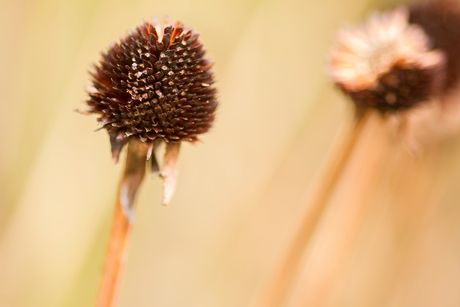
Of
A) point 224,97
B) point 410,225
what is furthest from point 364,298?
point 224,97

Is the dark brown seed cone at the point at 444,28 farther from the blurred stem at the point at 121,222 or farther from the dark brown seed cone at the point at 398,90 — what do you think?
the blurred stem at the point at 121,222

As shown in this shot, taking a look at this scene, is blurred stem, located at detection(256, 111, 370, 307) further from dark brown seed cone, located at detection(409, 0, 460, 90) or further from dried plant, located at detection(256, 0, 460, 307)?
dark brown seed cone, located at detection(409, 0, 460, 90)

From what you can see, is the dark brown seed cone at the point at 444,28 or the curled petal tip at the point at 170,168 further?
the dark brown seed cone at the point at 444,28

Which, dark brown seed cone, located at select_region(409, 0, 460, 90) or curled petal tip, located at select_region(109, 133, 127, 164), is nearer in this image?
curled petal tip, located at select_region(109, 133, 127, 164)

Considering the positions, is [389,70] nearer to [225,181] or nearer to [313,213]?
[313,213]

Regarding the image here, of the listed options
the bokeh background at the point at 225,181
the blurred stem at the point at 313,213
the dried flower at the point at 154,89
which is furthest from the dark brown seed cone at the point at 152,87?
the bokeh background at the point at 225,181

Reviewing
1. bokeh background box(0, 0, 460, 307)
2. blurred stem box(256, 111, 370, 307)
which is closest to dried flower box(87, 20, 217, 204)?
blurred stem box(256, 111, 370, 307)
